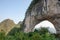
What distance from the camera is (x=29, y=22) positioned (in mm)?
18266

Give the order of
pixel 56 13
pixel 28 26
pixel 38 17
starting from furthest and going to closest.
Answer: pixel 28 26
pixel 38 17
pixel 56 13

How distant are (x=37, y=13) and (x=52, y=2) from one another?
177 cm

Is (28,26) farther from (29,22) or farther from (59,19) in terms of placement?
(59,19)

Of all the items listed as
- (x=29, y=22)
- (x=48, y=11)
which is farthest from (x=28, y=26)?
(x=48, y=11)

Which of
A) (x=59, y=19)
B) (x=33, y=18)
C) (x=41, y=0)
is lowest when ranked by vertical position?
(x=59, y=19)

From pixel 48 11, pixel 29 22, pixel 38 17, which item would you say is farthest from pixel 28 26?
pixel 48 11

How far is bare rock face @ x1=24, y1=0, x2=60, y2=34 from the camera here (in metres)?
16.0

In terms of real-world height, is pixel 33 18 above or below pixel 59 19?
above

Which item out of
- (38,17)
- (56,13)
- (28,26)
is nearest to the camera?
(56,13)

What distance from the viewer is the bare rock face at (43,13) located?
16.0 metres

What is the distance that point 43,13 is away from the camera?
16.3m

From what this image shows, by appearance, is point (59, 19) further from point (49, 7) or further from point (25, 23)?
point (25, 23)

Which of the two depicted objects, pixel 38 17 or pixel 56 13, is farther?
A: pixel 38 17

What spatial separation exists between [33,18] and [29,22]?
0.69 meters
